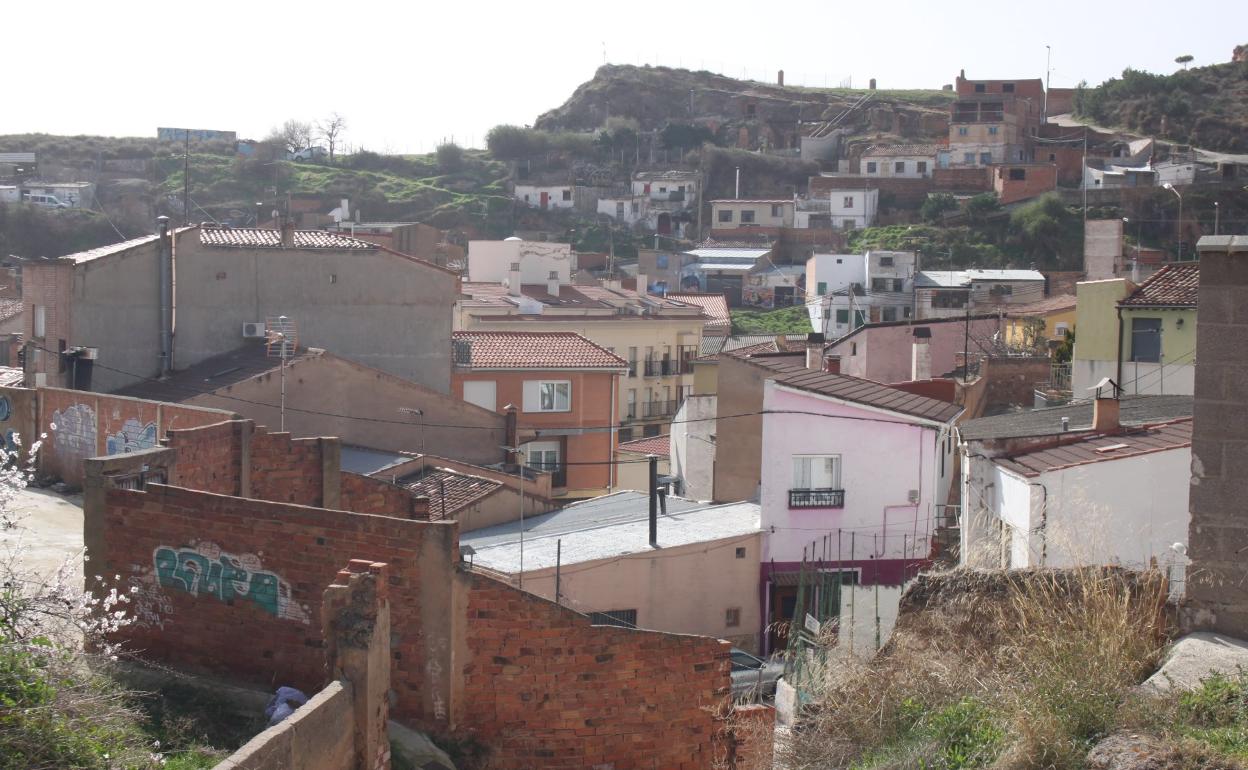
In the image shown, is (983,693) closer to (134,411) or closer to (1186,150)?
(134,411)

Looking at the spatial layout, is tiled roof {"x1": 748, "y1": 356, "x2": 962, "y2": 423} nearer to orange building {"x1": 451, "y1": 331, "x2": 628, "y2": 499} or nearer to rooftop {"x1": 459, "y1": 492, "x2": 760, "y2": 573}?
rooftop {"x1": 459, "y1": 492, "x2": 760, "y2": 573}

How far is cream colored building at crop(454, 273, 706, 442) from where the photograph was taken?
52938mm

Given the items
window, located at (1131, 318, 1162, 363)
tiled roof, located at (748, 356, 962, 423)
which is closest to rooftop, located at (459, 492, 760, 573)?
tiled roof, located at (748, 356, 962, 423)

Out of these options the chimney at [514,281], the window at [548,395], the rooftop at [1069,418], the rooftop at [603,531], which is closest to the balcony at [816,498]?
the rooftop at [603,531]

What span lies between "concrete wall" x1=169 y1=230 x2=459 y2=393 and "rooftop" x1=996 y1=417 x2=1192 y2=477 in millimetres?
16558

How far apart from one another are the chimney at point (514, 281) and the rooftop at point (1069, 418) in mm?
34445

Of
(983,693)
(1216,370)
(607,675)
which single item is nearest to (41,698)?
(607,675)

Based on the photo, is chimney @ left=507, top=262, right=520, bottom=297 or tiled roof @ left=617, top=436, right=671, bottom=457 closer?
tiled roof @ left=617, top=436, right=671, bottom=457

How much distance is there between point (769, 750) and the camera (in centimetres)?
1135

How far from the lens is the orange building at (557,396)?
36.7 m

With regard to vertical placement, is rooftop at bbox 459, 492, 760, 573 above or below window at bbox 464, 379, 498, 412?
below

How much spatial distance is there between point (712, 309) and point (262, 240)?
120 feet

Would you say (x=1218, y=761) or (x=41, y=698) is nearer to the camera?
(x=1218, y=761)

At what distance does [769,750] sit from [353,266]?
2099 centimetres
